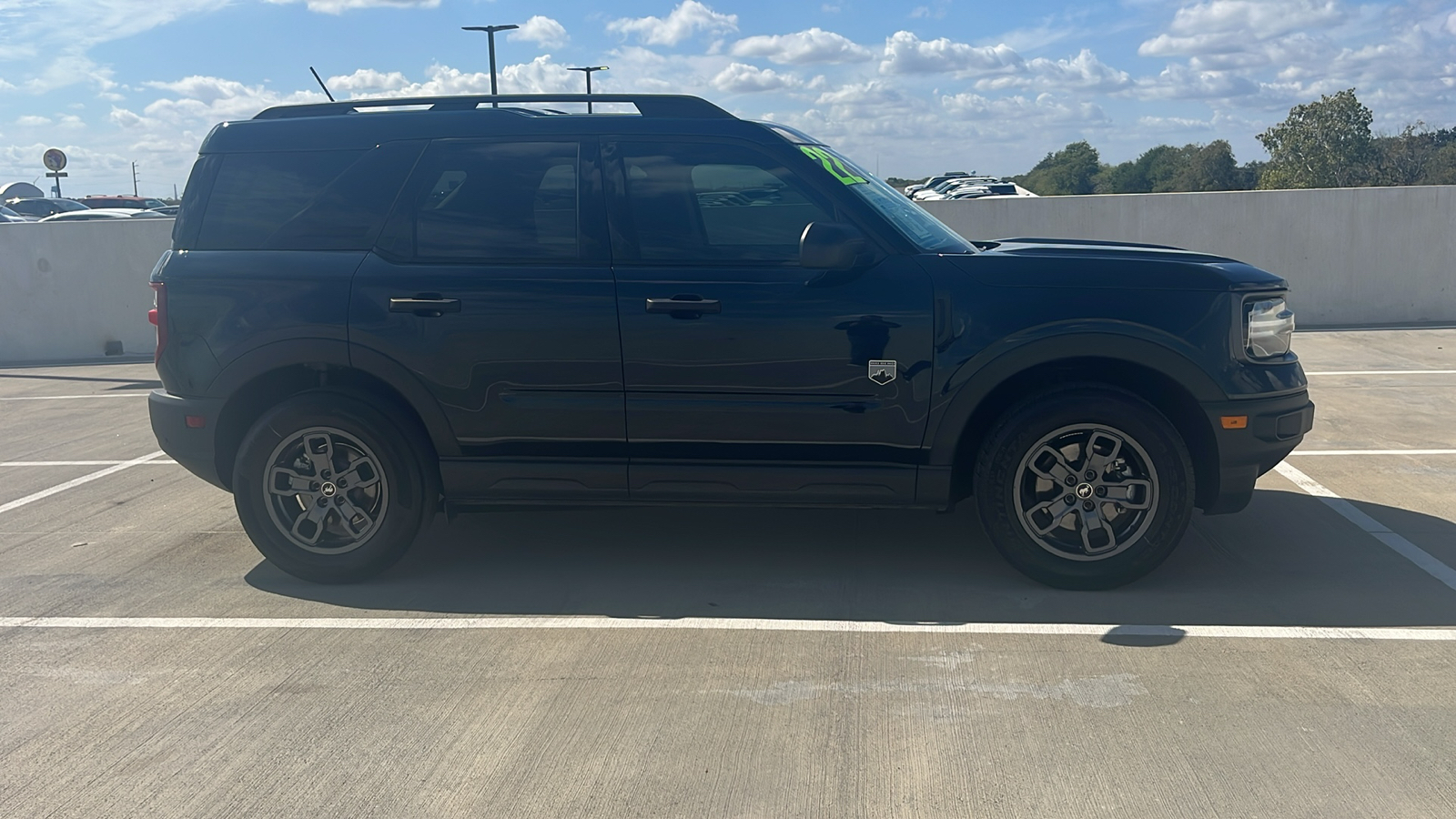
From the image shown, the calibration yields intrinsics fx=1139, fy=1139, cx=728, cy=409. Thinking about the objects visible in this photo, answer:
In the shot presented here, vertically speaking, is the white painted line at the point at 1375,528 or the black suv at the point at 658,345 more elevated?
the black suv at the point at 658,345

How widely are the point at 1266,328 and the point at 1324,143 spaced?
219 ft

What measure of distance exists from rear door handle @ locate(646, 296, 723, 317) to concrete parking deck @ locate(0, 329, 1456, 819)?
120 cm

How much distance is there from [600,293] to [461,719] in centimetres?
183

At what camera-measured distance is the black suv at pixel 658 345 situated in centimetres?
455

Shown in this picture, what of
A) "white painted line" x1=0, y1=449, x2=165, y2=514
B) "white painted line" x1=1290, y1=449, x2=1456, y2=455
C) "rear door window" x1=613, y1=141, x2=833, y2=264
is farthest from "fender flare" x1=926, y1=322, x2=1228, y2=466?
"white painted line" x1=0, y1=449, x2=165, y2=514

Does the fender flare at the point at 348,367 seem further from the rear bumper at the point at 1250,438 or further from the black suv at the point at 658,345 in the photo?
the rear bumper at the point at 1250,438

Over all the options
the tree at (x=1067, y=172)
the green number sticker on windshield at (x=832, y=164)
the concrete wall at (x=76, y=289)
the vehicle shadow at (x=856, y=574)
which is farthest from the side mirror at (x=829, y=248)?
the tree at (x=1067, y=172)

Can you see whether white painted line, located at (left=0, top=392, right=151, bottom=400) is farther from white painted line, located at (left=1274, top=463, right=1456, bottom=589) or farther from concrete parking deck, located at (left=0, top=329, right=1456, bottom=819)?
white painted line, located at (left=1274, top=463, right=1456, bottom=589)

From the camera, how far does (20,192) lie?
4566 cm

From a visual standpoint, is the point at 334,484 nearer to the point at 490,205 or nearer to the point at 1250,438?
the point at 490,205

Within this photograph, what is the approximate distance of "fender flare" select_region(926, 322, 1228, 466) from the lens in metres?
4.50

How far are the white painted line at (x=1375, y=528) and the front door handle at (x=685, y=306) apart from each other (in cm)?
328

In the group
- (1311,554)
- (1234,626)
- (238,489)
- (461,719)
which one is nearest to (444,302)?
(238,489)

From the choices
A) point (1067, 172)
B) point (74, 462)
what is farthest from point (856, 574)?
Answer: point (1067, 172)
